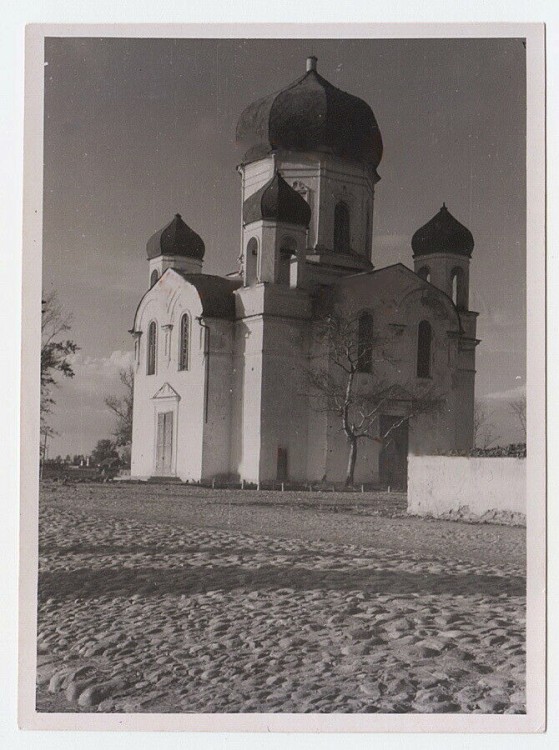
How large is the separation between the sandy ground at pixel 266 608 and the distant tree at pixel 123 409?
0.46m

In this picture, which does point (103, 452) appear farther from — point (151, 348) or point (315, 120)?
point (315, 120)

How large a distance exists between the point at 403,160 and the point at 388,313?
1.54 meters

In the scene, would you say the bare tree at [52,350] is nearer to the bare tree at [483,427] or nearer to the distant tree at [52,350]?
the distant tree at [52,350]

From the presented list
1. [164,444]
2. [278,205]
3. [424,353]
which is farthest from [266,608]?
[278,205]

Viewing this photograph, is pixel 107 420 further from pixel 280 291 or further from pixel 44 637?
pixel 280 291

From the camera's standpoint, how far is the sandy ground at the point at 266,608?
6617 millimetres

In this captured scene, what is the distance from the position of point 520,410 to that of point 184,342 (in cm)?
359

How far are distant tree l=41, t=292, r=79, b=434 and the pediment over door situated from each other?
1.12 metres

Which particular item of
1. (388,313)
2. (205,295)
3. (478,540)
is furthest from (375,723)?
(205,295)

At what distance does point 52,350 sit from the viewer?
7.77 metres

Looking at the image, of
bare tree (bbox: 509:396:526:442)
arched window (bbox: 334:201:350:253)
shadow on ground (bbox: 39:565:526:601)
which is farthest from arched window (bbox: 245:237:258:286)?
shadow on ground (bbox: 39:565:526:601)

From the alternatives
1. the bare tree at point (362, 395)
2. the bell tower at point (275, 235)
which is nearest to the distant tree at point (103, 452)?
the bare tree at point (362, 395)

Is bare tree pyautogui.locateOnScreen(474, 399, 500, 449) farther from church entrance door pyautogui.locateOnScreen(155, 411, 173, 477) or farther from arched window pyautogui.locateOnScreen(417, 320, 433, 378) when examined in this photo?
church entrance door pyautogui.locateOnScreen(155, 411, 173, 477)

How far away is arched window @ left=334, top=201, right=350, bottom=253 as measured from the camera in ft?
35.1
